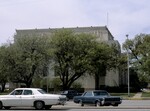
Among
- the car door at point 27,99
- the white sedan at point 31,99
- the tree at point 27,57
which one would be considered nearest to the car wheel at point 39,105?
the white sedan at point 31,99

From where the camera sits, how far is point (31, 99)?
28.0 metres

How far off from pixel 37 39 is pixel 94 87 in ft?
93.4

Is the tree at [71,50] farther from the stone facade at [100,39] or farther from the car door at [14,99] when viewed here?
the car door at [14,99]

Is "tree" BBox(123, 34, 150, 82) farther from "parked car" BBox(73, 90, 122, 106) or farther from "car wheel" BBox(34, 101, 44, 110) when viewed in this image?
"car wheel" BBox(34, 101, 44, 110)

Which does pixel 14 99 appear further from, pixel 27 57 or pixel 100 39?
pixel 100 39

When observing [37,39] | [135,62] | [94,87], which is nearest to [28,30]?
[94,87]

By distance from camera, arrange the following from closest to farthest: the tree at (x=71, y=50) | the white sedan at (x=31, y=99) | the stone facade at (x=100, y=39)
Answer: the white sedan at (x=31, y=99), the tree at (x=71, y=50), the stone facade at (x=100, y=39)

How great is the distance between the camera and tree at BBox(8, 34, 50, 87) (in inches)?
2307

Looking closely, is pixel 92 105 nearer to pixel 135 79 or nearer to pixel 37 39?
pixel 37 39

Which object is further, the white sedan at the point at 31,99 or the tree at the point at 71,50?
the tree at the point at 71,50

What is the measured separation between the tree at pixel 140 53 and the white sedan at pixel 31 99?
A: 43942 mm

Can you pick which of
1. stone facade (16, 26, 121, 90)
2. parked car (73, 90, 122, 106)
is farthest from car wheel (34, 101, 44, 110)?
stone facade (16, 26, 121, 90)

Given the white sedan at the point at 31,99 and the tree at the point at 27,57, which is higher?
the tree at the point at 27,57

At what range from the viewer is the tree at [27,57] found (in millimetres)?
58603
